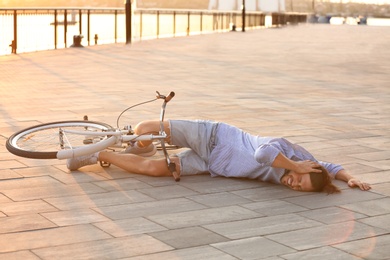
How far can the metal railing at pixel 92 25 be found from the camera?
23203mm

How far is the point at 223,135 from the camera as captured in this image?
706cm

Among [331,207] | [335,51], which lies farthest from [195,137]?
[335,51]

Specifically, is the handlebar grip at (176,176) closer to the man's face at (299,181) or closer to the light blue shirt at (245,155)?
the light blue shirt at (245,155)

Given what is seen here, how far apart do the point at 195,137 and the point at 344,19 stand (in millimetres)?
70724

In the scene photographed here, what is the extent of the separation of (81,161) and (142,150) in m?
0.60

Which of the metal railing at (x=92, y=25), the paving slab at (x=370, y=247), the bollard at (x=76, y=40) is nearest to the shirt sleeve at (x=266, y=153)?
the paving slab at (x=370, y=247)

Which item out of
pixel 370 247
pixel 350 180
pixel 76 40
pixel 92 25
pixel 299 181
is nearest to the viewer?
pixel 370 247

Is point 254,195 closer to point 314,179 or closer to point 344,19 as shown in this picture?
point 314,179

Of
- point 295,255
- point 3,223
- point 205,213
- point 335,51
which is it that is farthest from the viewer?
point 335,51

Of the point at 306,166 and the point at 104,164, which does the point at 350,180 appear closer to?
the point at 306,166

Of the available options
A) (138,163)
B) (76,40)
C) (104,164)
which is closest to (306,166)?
(138,163)

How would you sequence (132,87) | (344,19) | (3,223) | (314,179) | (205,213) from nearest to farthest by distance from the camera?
1. (3,223)
2. (205,213)
3. (314,179)
4. (132,87)
5. (344,19)

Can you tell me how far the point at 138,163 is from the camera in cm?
731

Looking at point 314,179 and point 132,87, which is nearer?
point 314,179
